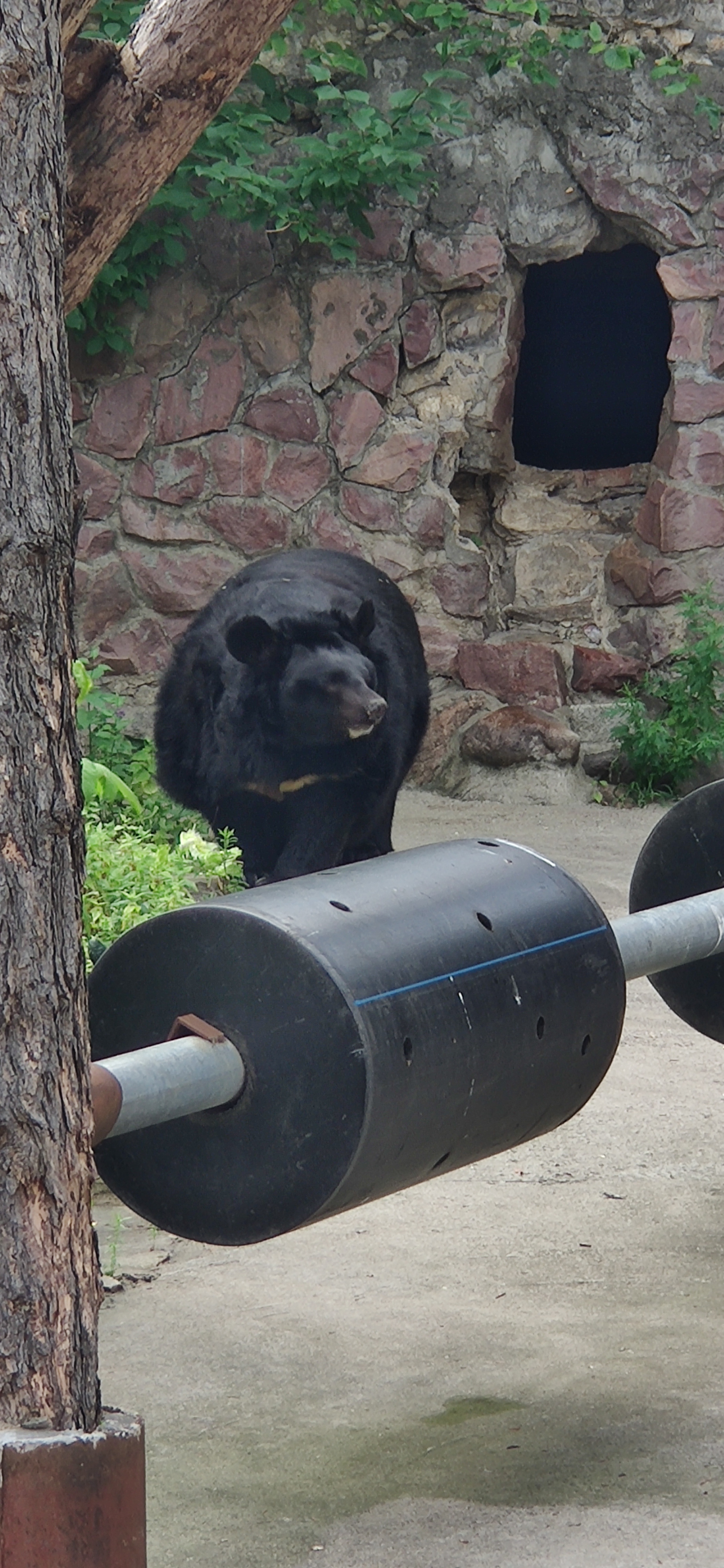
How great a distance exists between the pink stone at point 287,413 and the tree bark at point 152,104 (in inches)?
146

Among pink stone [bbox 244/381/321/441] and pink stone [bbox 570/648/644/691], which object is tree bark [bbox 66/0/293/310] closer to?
pink stone [bbox 244/381/321/441]

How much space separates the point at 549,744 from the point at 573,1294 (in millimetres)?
4151

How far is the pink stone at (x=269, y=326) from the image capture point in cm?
655

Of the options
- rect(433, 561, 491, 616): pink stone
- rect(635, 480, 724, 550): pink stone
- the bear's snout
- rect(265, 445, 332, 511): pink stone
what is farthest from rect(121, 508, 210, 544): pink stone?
the bear's snout

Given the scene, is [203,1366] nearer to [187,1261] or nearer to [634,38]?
[187,1261]

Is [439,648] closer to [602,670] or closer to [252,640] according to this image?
[602,670]

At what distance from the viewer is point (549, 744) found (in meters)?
6.68

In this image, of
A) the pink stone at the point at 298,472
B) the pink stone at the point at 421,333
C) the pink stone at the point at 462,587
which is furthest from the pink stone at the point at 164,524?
the pink stone at the point at 421,333

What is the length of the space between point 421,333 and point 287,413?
628 mm

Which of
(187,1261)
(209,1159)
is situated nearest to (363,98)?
(187,1261)

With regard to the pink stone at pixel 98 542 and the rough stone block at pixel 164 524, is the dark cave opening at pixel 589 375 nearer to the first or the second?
the rough stone block at pixel 164 524

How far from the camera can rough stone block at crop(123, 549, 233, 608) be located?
21.8 ft

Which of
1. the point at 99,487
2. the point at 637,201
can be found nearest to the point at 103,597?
the point at 99,487

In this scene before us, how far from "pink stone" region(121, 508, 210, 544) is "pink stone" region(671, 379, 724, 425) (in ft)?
6.58
